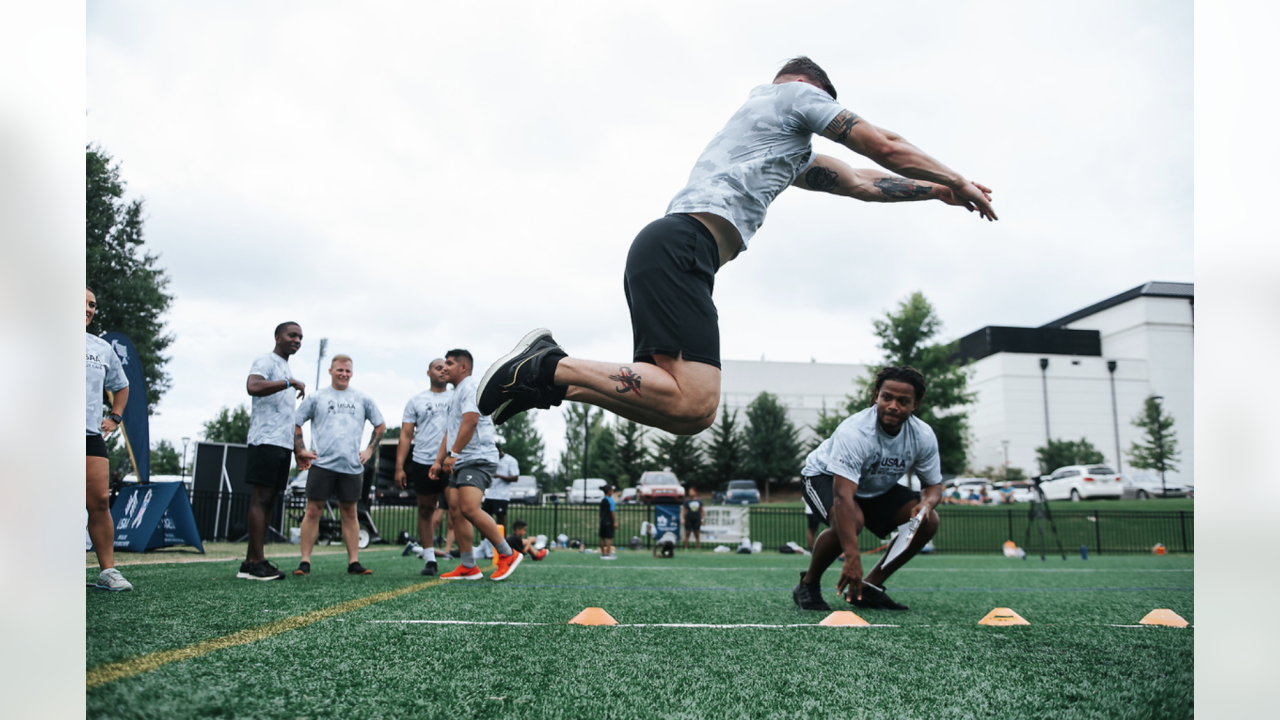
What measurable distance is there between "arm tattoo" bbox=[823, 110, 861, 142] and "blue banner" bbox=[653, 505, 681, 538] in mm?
14460

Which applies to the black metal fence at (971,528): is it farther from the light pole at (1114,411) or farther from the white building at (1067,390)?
the light pole at (1114,411)

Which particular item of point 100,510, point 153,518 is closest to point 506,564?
point 100,510

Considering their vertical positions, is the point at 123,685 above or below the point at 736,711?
above

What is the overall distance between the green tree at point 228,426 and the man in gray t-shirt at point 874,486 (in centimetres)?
5170

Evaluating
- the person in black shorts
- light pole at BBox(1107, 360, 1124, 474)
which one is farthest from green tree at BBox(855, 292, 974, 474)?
light pole at BBox(1107, 360, 1124, 474)

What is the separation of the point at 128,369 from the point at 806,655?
10.2m

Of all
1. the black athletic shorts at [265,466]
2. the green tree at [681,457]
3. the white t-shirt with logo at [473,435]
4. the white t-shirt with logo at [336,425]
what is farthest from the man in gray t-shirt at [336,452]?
the green tree at [681,457]

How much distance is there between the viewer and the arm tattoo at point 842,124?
10.0ft

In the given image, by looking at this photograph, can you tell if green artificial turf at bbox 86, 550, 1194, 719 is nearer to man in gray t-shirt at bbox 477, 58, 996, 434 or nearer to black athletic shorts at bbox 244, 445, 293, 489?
man in gray t-shirt at bbox 477, 58, 996, 434

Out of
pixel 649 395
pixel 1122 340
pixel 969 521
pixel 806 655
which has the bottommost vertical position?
pixel 969 521

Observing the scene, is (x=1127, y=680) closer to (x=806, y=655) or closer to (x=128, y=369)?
(x=806, y=655)

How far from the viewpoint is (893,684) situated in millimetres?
2658

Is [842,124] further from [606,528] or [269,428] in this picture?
[606,528]

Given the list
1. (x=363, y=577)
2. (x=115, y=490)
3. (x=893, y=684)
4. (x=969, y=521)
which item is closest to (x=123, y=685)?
(x=893, y=684)
